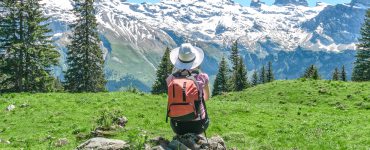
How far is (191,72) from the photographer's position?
42.8 ft

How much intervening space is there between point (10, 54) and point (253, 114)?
121ft

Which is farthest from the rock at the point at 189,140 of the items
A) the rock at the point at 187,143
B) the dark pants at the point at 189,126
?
the dark pants at the point at 189,126

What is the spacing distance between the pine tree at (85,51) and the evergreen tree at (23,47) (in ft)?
21.4

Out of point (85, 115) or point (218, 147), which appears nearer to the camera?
point (218, 147)

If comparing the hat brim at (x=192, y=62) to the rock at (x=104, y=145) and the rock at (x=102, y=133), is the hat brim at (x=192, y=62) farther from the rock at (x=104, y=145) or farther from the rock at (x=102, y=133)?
the rock at (x=102, y=133)

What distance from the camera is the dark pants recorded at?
1320cm

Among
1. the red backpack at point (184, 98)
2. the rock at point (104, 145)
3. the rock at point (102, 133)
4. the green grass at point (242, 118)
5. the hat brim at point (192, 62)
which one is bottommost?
the green grass at point (242, 118)

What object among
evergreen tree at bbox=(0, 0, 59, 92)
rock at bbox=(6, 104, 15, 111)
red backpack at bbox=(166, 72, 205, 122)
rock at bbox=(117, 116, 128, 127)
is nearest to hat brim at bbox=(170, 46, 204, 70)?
red backpack at bbox=(166, 72, 205, 122)

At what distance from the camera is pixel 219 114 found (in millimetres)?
27625

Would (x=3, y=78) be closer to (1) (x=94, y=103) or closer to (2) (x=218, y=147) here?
(1) (x=94, y=103)

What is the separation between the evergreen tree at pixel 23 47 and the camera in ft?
173

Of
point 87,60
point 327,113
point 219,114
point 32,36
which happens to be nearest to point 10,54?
point 32,36

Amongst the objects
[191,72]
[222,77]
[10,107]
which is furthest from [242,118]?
[222,77]

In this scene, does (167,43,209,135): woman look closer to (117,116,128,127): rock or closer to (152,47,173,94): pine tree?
(117,116,128,127): rock
